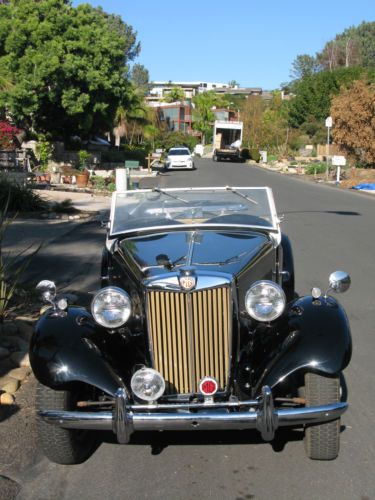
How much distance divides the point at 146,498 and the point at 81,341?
102cm

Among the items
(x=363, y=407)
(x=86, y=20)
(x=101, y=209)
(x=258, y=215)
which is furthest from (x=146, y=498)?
(x=86, y=20)

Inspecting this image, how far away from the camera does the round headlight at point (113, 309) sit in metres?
4.20

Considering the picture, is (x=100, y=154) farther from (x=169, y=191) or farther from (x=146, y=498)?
(x=146, y=498)

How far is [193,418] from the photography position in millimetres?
3635

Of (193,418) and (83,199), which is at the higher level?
(193,418)

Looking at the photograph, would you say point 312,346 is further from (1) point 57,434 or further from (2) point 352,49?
(2) point 352,49

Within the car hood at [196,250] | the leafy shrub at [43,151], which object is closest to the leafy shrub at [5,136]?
the leafy shrub at [43,151]

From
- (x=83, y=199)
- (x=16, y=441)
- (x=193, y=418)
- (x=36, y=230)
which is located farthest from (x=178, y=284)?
(x=83, y=199)

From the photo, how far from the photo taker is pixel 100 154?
39531mm

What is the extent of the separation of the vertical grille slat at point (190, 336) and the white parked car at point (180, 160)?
3977cm

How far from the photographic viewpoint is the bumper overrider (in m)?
3.64

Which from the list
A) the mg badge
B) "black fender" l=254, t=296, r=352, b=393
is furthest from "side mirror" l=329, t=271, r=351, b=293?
the mg badge

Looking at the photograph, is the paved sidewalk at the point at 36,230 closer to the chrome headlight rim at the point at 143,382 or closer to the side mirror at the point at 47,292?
the side mirror at the point at 47,292

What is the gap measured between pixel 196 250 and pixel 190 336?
863 mm
